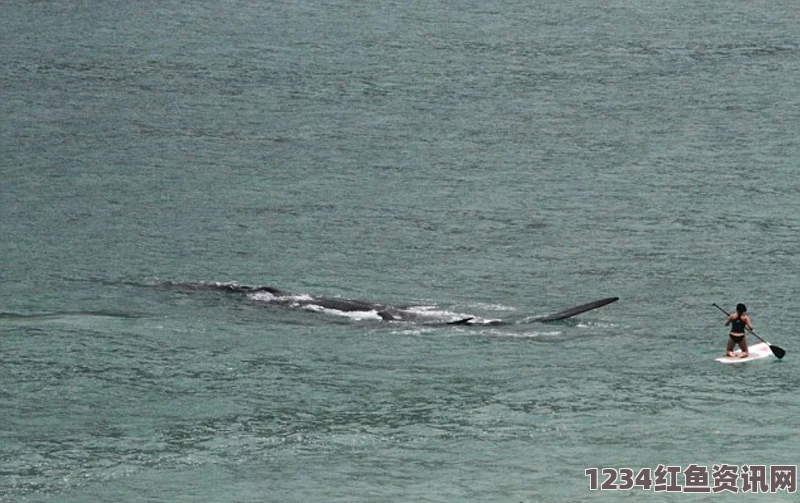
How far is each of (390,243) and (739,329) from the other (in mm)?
13905

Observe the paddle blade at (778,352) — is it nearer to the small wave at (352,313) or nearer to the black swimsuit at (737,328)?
the black swimsuit at (737,328)

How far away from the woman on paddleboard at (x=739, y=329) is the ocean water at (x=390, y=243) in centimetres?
65

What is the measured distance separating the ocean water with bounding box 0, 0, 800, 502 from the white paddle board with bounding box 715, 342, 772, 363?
0.39 meters

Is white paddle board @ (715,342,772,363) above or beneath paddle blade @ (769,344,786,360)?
beneath

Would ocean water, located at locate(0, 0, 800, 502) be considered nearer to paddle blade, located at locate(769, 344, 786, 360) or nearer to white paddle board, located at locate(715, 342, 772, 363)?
paddle blade, located at locate(769, 344, 786, 360)

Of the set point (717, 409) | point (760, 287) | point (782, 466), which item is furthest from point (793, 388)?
point (760, 287)

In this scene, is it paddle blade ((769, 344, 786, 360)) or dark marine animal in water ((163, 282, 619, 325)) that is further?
dark marine animal in water ((163, 282, 619, 325))

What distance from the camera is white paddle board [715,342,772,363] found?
38969 millimetres

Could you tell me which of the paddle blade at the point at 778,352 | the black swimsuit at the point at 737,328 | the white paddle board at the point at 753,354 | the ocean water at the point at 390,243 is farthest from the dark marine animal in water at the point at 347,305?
the paddle blade at the point at 778,352

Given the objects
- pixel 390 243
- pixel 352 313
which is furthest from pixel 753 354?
pixel 390 243

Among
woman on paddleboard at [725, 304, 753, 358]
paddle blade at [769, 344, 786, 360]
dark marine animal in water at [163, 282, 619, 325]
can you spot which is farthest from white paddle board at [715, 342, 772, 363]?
dark marine animal in water at [163, 282, 619, 325]

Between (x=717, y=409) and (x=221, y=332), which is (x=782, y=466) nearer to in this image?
(x=717, y=409)

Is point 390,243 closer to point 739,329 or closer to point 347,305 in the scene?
point 347,305

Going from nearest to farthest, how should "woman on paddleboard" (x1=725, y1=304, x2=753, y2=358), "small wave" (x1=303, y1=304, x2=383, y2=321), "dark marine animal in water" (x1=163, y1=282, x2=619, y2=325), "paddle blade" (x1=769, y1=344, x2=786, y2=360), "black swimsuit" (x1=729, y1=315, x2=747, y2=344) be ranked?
"woman on paddleboard" (x1=725, y1=304, x2=753, y2=358) → "black swimsuit" (x1=729, y1=315, x2=747, y2=344) → "paddle blade" (x1=769, y1=344, x2=786, y2=360) → "dark marine animal in water" (x1=163, y1=282, x2=619, y2=325) → "small wave" (x1=303, y1=304, x2=383, y2=321)
